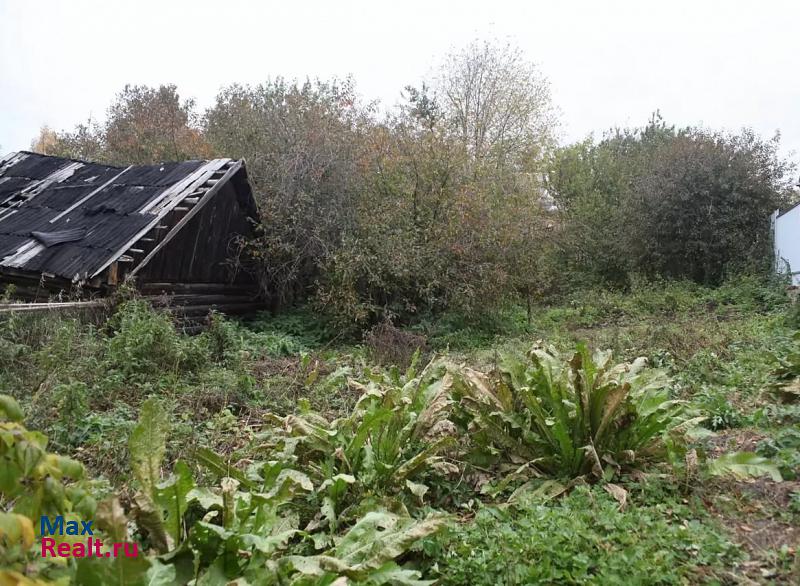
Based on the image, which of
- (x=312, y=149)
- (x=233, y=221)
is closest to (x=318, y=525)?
(x=233, y=221)

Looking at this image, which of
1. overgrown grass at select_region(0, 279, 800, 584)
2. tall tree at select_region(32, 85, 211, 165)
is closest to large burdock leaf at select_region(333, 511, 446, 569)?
overgrown grass at select_region(0, 279, 800, 584)

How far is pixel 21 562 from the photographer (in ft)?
4.20

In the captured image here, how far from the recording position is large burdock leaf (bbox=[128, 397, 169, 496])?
308 cm

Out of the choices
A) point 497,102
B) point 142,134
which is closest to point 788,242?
point 497,102

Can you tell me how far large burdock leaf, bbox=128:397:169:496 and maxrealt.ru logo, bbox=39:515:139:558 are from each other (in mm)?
874

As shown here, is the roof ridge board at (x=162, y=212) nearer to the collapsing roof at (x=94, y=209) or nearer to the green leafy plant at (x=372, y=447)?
the collapsing roof at (x=94, y=209)

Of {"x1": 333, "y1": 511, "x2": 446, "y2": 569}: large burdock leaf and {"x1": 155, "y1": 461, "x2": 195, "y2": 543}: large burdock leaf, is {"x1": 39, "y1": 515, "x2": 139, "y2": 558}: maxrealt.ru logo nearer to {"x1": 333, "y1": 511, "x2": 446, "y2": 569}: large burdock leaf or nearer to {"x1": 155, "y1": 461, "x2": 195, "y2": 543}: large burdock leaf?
{"x1": 155, "y1": 461, "x2": 195, "y2": 543}: large burdock leaf

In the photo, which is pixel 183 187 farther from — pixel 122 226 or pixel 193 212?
pixel 122 226

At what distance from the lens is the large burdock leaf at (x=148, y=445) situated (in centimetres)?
308

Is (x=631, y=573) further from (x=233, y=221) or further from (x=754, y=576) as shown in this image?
(x=233, y=221)

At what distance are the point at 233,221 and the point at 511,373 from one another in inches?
391

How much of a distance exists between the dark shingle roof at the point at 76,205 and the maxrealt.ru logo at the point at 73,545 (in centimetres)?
834

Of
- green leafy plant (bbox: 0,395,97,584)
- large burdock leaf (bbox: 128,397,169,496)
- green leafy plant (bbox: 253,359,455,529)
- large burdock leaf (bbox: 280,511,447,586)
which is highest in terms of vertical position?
green leafy plant (bbox: 0,395,97,584)

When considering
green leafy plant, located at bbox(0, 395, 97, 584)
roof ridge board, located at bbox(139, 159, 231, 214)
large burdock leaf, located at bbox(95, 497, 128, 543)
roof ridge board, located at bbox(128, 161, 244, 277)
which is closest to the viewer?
green leafy plant, located at bbox(0, 395, 97, 584)
